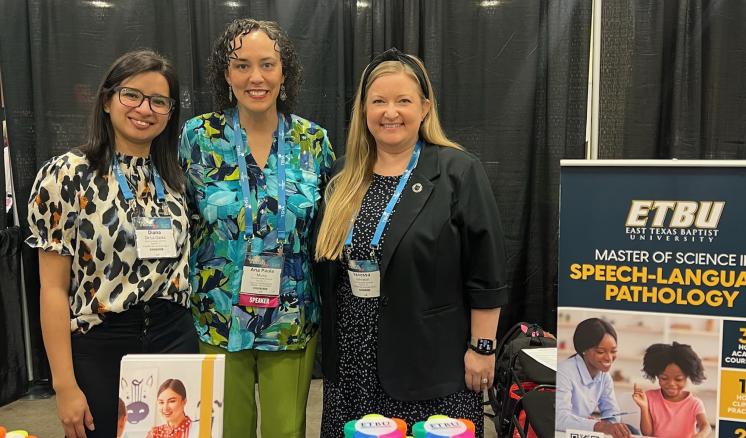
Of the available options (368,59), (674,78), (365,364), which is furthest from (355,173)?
(674,78)

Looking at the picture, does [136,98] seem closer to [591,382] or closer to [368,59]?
[591,382]

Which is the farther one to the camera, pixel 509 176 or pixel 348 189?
pixel 509 176

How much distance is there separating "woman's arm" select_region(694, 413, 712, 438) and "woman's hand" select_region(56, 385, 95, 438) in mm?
1391

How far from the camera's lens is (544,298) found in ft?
10.9

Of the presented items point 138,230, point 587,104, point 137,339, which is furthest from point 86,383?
point 587,104

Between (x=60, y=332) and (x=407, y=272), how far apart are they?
91cm

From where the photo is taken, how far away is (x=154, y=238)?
1462 mm

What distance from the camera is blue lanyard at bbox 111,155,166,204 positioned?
1.47m

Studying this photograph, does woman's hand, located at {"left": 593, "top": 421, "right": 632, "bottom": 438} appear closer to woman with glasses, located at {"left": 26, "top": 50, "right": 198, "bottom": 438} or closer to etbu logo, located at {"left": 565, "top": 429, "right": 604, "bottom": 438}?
etbu logo, located at {"left": 565, "top": 429, "right": 604, "bottom": 438}

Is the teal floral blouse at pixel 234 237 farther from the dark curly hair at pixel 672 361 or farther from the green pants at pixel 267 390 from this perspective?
the dark curly hair at pixel 672 361

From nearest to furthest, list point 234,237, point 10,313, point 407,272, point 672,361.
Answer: point 672,361, point 407,272, point 234,237, point 10,313

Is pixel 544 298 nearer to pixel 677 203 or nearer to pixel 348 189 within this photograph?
pixel 348 189

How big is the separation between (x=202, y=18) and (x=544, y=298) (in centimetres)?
257

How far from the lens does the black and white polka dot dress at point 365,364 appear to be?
160 cm
